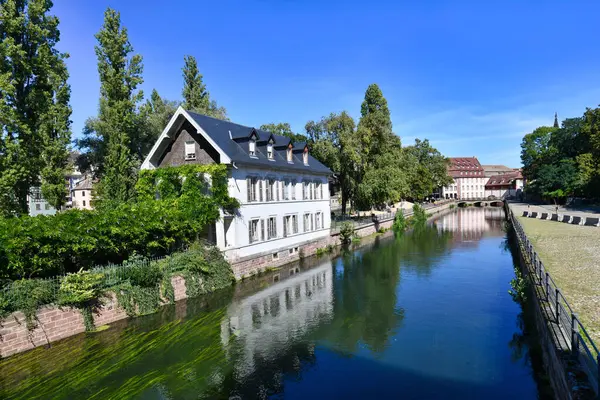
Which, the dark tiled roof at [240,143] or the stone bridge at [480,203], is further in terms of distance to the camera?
the stone bridge at [480,203]

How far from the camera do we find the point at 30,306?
13977 millimetres

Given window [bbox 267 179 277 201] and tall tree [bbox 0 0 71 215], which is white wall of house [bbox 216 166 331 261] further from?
tall tree [bbox 0 0 71 215]

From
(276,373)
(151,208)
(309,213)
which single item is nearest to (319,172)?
(309,213)

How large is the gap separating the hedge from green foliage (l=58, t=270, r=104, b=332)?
1.26 m

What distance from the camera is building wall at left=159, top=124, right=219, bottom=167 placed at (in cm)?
2544

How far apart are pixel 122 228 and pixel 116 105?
57.9 feet

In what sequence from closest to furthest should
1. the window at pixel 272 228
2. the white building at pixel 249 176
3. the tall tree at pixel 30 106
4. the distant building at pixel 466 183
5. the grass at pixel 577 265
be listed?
the grass at pixel 577 265, the tall tree at pixel 30 106, the white building at pixel 249 176, the window at pixel 272 228, the distant building at pixel 466 183

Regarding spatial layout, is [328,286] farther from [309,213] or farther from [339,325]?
[309,213]

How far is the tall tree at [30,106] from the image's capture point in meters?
23.6

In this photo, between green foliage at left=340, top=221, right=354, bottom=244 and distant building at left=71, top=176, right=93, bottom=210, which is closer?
green foliage at left=340, top=221, right=354, bottom=244

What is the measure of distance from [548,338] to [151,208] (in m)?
18.3

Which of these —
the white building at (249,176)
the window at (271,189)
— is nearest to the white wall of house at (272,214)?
the white building at (249,176)

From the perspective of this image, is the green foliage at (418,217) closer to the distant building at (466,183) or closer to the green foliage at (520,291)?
the green foliage at (520,291)

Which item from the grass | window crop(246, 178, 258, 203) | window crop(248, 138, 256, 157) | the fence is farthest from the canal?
window crop(248, 138, 256, 157)
